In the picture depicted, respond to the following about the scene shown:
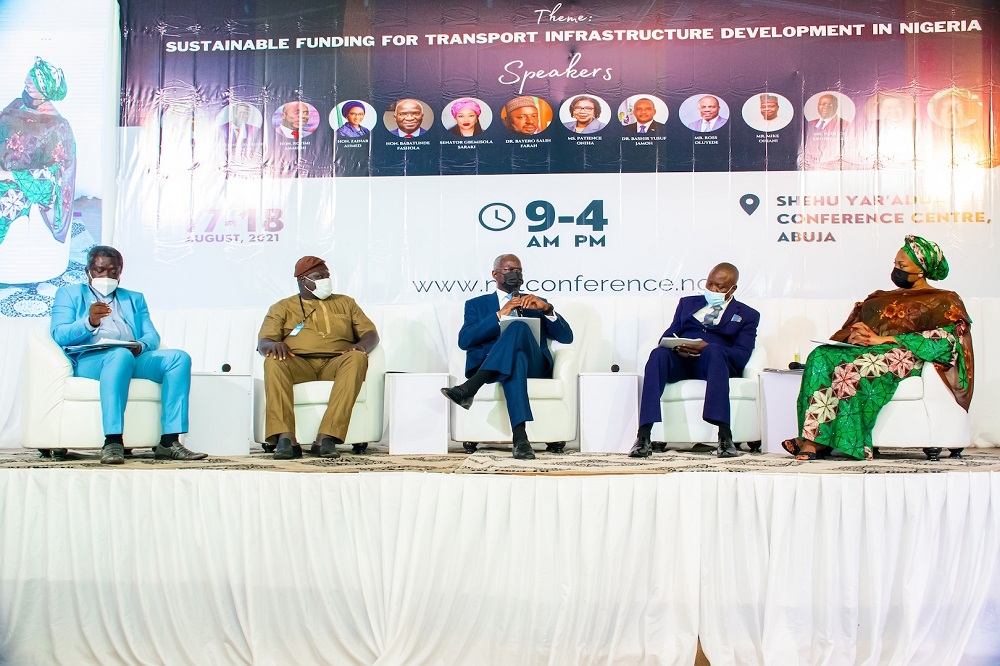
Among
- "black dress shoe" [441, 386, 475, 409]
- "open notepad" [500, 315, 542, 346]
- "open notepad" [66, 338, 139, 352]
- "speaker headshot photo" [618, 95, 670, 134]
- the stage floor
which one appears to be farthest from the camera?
"speaker headshot photo" [618, 95, 670, 134]

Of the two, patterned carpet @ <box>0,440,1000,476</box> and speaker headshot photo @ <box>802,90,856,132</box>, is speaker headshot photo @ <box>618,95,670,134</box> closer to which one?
speaker headshot photo @ <box>802,90,856,132</box>

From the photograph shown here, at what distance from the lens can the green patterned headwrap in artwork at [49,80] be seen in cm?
639

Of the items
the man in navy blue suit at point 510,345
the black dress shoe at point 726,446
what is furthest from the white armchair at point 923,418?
the man in navy blue suit at point 510,345

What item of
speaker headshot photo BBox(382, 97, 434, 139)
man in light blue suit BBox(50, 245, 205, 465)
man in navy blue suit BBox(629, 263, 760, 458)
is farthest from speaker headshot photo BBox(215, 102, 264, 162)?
man in navy blue suit BBox(629, 263, 760, 458)

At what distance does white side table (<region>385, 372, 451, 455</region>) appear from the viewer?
15.8 feet

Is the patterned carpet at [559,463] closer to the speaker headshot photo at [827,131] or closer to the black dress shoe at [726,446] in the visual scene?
the black dress shoe at [726,446]

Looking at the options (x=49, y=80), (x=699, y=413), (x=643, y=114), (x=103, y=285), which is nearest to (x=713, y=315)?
(x=699, y=413)

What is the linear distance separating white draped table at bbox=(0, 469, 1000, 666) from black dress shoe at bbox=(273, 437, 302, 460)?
95 cm

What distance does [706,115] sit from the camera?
6.06 metres

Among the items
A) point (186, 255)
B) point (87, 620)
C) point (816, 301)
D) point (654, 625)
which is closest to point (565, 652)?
point (654, 625)

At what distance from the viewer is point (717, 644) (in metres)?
3.20

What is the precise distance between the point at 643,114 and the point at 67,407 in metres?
3.80

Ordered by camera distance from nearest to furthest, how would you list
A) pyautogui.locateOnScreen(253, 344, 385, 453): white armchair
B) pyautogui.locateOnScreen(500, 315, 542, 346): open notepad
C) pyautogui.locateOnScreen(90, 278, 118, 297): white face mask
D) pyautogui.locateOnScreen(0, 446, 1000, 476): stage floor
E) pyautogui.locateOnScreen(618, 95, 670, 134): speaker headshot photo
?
pyautogui.locateOnScreen(0, 446, 1000, 476): stage floor → pyautogui.locateOnScreen(90, 278, 118, 297): white face mask → pyautogui.locateOnScreen(253, 344, 385, 453): white armchair → pyautogui.locateOnScreen(500, 315, 542, 346): open notepad → pyautogui.locateOnScreen(618, 95, 670, 134): speaker headshot photo

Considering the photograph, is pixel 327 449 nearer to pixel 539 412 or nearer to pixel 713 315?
pixel 539 412
